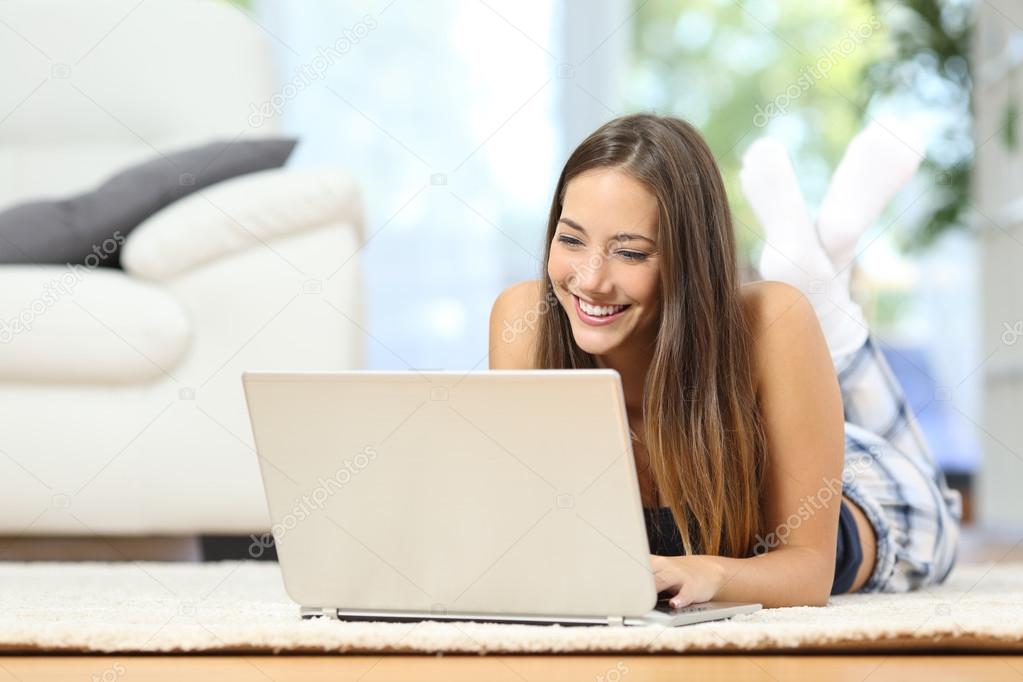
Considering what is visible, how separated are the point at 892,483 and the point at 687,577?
0.73 meters

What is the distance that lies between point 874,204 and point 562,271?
2.76ft

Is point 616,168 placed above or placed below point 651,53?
below

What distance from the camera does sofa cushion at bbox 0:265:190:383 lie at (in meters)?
1.93

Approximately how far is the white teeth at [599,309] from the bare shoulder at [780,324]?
6.2 inches

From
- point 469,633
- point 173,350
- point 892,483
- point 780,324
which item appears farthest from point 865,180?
point 469,633

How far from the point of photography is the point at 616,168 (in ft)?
4.33

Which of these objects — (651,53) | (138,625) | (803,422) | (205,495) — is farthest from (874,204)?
(651,53)

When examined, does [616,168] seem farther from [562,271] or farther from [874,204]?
[874,204]

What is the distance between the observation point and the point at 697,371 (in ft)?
4.29

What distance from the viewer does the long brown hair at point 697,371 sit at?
1.29 metres

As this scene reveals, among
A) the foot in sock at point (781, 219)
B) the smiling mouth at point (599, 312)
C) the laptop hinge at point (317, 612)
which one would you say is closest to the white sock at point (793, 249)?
the foot in sock at point (781, 219)

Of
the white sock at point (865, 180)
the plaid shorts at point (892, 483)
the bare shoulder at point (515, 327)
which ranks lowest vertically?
the plaid shorts at point (892, 483)

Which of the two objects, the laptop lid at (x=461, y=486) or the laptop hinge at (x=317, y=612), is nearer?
the laptop lid at (x=461, y=486)

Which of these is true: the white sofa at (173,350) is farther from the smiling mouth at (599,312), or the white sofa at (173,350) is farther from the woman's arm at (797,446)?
the woman's arm at (797,446)
